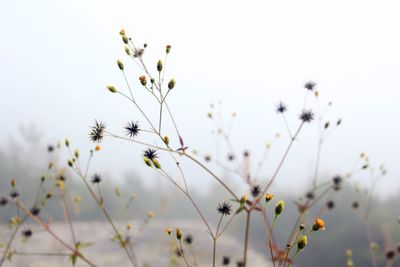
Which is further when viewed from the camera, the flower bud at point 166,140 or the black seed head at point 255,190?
the black seed head at point 255,190

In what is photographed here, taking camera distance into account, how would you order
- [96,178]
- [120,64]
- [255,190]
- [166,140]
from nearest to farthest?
[166,140], [120,64], [255,190], [96,178]

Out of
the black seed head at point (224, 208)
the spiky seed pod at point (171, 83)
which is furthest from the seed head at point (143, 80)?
the black seed head at point (224, 208)

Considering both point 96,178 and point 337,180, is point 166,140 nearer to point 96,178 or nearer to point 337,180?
point 96,178

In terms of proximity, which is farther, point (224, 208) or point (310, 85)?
point (310, 85)

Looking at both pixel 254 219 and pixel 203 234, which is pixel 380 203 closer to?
pixel 254 219

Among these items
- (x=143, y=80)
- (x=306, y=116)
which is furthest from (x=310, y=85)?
(x=143, y=80)

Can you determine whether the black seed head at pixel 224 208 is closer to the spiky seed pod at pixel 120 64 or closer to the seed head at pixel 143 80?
the seed head at pixel 143 80

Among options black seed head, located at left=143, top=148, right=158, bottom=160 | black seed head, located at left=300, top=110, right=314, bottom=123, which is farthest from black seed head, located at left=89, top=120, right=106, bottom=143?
black seed head, located at left=300, top=110, right=314, bottom=123

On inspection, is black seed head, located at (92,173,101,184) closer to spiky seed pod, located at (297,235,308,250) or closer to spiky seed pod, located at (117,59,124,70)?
spiky seed pod, located at (117,59,124,70)

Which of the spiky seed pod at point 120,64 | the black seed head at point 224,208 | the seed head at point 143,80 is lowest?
the black seed head at point 224,208

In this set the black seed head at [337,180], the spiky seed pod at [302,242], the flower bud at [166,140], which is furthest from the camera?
the black seed head at [337,180]

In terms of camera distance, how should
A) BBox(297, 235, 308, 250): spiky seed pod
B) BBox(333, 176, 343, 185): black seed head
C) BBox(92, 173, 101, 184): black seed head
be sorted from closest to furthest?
BBox(297, 235, 308, 250): spiky seed pod, BBox(92, 173, 101, 184): black seed head, BBox(333, 176, 343, 185): black seed head

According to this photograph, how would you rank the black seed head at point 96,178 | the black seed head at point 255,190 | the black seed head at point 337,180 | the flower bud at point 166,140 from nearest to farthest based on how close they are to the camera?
the flower bud at point 166,140 → the black seed head at point 255,190 → the black seed head at point 96,178 → the black seed head at point 337,180
